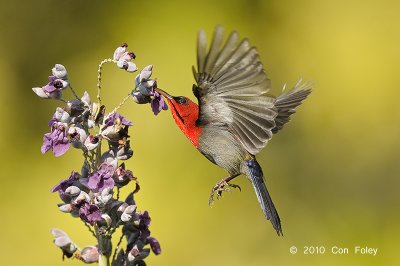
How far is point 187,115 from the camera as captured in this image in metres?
3.36

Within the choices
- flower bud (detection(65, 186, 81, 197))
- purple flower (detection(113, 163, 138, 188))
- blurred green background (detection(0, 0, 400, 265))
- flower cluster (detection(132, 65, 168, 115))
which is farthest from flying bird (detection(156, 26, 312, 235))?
blurred green background (detection(0, 0, 400, 265))

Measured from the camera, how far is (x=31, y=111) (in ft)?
18.0

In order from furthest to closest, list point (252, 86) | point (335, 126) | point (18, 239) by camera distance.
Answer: point (335, 126) → point (18, 239) → point (252, 86)

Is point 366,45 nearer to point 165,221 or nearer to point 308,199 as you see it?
point 308,199

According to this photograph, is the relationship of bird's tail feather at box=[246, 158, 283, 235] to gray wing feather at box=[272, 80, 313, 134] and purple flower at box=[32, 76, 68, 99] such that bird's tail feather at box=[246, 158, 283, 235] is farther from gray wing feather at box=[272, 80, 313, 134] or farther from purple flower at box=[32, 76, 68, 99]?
purple flower at box=[32, 76, 68, 99]

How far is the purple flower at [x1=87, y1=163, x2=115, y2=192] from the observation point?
2260mm

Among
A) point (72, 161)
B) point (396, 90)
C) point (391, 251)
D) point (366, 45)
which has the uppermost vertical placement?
point (366, 45)

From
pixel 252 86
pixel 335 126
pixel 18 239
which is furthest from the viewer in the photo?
pixel 335 126

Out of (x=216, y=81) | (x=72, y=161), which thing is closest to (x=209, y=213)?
(x=72, y=161)

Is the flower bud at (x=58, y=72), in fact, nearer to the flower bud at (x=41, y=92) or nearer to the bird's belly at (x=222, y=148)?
the flower bud at (x=41, y=92)

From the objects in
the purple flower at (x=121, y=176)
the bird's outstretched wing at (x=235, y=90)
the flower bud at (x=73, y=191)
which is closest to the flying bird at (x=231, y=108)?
the bird's outstretched wing at (x=235, y=90)

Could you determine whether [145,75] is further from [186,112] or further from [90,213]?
[186,112]

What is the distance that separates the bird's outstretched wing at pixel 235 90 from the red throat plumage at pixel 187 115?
7cm

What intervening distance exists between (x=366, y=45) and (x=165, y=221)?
2326mm
